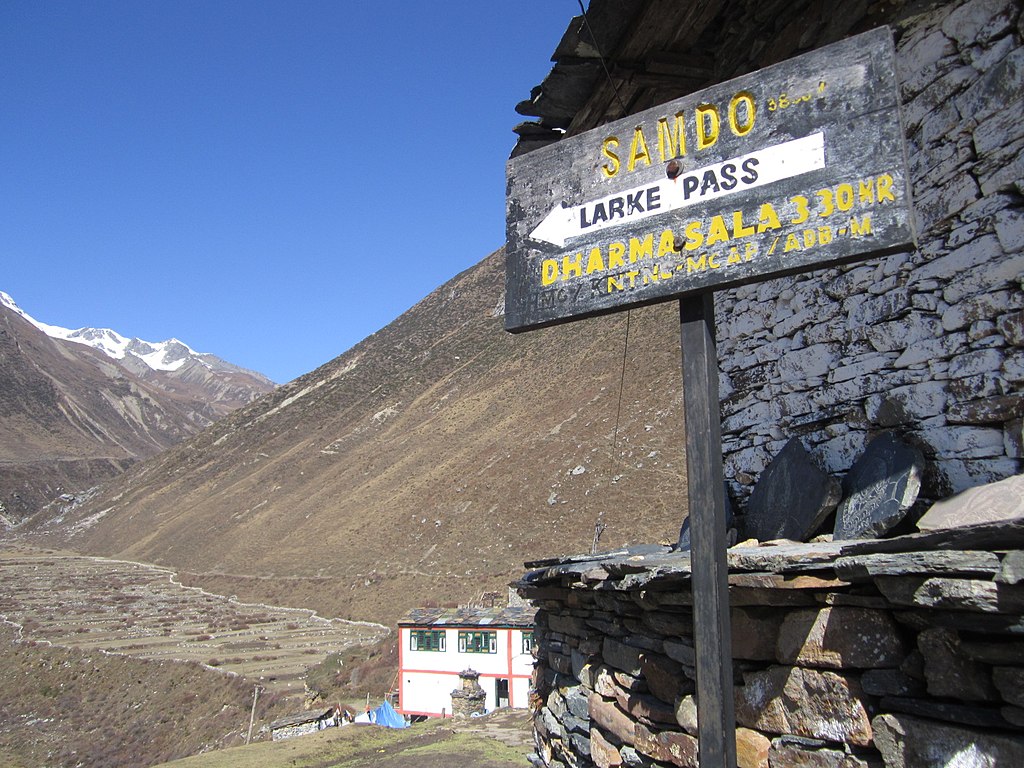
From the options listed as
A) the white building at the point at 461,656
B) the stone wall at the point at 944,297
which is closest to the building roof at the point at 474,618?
the white building at the point at 461,656

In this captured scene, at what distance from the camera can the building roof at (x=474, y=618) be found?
84.8 ft

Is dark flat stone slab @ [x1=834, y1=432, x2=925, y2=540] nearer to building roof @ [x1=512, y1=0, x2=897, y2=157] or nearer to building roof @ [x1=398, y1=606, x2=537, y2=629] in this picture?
building roof @ [x1=512, y1=0, x2=897, y2=157]

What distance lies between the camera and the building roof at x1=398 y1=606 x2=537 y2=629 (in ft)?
84.8

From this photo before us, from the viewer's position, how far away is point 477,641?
85.5 ft

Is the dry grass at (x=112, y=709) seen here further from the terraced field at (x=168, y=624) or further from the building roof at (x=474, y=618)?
the building roof at (x=474, y=618)

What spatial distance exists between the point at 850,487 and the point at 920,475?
1.58ft

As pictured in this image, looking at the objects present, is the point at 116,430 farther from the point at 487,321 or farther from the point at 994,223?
the point at 994,223

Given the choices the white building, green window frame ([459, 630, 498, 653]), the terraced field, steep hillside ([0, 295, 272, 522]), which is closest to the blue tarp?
the white building

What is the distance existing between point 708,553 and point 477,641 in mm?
24618

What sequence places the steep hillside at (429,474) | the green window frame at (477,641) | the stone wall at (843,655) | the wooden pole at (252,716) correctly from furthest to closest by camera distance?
1. the steep hillside at (429,474)
2. the green window frame at (477,641)
3. the wooden pole at (252,716)
4. the stone wall at (843,655)

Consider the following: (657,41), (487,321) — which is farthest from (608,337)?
(657,41)

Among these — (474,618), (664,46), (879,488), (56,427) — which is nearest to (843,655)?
(879,488)

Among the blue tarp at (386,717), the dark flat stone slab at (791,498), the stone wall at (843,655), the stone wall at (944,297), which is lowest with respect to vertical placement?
the blue tarp at (386,717)

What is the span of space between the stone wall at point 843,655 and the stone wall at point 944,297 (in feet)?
3.89
